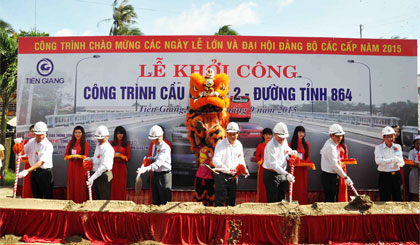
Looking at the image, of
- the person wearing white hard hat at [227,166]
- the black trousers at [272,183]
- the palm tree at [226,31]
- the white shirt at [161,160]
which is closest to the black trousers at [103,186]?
the white shirt at [161,160]

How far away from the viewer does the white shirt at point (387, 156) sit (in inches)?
196

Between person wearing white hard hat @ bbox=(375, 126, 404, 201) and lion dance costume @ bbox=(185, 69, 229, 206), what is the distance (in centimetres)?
293

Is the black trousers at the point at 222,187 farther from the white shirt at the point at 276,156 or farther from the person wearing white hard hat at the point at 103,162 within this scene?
the person wearing white hard hat at the point at 103,162

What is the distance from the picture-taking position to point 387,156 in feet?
16.5

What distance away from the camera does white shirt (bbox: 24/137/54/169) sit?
4926 millimetres

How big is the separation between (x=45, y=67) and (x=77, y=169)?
7.54 feet

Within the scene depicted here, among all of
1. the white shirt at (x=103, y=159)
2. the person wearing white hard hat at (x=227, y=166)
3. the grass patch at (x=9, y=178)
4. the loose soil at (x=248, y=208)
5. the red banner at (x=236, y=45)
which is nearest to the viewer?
the loose soil at (x=248, y=208)

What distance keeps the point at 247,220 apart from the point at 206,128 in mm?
1850

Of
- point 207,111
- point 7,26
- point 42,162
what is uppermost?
point 7,26

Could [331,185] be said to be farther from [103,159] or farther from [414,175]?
[103,159]

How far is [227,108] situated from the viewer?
219 inches

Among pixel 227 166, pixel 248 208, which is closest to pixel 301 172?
pixel 227 166

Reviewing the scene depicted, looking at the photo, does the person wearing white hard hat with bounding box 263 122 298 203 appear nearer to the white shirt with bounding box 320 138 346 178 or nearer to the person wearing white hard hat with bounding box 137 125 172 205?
the white shirt with bounding box 320 138 346 178

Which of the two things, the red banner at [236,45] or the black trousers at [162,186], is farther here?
the red banner at [236,45]
